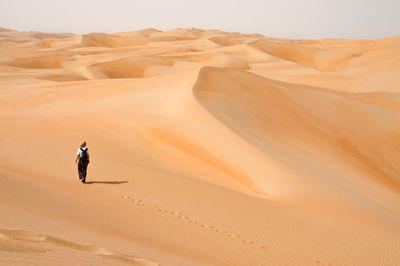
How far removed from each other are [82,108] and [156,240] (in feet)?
35.7

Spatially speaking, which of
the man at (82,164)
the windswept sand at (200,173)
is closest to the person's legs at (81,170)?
the man at (82,164)

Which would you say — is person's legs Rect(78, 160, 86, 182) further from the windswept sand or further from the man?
the windswept sand

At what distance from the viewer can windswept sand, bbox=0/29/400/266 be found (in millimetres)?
4888

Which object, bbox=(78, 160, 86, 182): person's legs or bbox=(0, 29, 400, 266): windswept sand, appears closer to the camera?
bbox=(0, 29, 400, 266): windswept sand

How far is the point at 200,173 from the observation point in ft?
29.5

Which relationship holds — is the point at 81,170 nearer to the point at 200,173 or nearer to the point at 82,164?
the point at 82,164

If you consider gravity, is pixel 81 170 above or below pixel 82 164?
below

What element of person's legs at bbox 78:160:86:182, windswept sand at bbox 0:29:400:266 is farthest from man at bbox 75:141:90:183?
windswept sand at bbox 0:29:400:266

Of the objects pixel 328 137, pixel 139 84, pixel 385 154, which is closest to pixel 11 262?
pixel 328 137

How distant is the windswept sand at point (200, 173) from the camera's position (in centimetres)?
489

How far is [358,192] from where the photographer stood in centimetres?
892

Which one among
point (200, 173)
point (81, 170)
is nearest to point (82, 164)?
point (81, 170)

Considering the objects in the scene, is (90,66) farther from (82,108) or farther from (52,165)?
(52,165)

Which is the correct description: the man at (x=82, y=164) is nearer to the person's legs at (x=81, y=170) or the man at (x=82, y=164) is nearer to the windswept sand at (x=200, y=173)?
the person's legs at (x=81, y=170)
